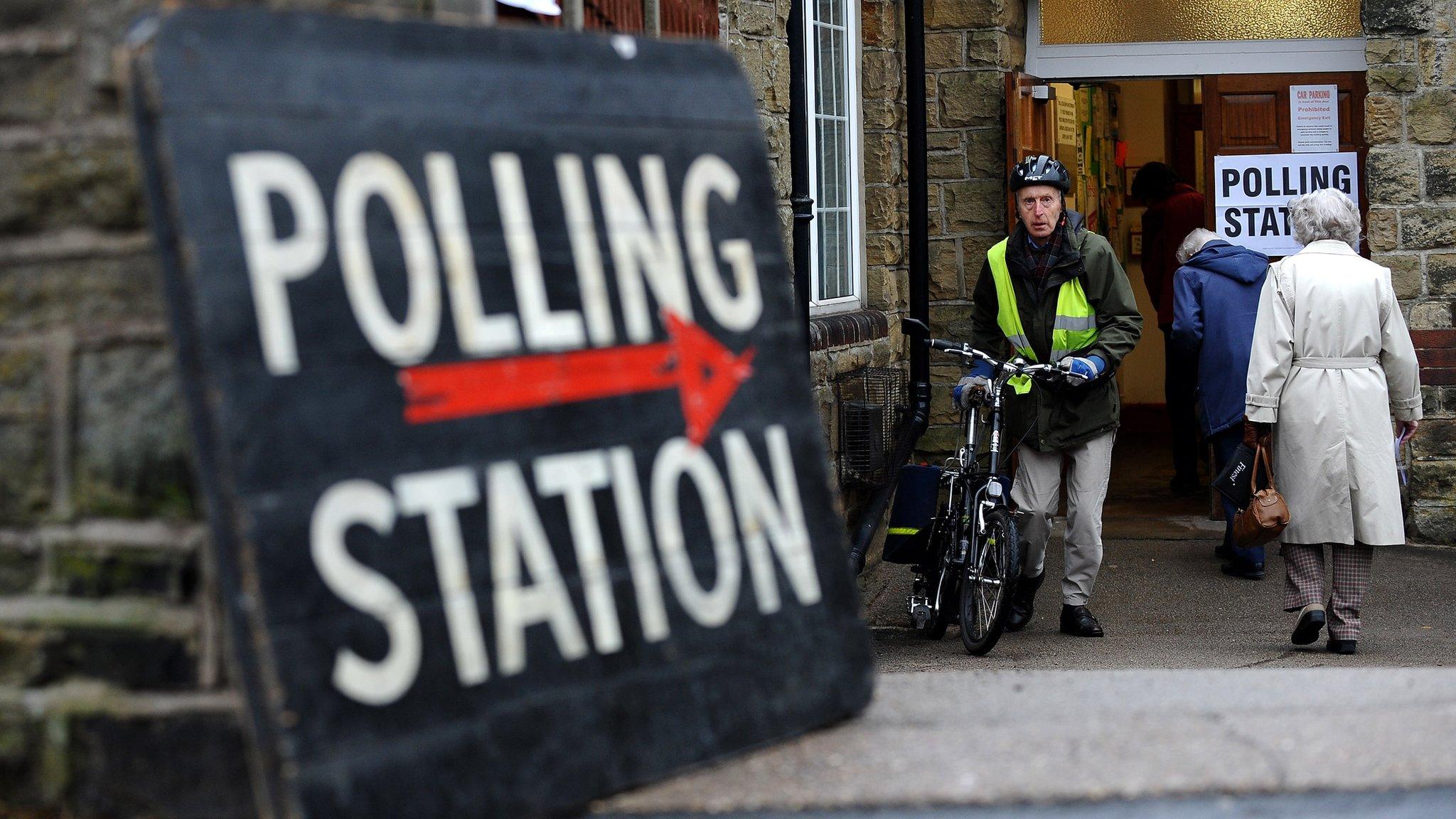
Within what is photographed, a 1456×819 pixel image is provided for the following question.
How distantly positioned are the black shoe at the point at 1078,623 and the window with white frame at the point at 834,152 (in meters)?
1.97

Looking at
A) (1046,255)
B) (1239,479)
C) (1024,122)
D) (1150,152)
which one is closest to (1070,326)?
(1046,255)

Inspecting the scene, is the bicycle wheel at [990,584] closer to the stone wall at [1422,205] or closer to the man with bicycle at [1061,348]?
the man with bicycle at [1061,348]

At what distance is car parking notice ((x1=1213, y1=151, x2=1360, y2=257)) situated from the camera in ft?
29.9

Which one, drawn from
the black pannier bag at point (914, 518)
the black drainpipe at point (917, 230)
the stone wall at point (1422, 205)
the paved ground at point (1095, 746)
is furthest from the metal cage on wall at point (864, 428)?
the paved ground at point (1095, 746)

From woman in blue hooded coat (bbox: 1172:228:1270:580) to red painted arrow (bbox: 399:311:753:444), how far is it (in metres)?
5.64

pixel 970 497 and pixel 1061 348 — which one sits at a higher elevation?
pixel 1061 348

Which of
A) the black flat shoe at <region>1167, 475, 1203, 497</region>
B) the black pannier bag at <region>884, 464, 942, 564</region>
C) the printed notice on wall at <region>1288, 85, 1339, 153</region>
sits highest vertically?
the printed notice on wall at <region>1288, 85, 1339, 153</region>

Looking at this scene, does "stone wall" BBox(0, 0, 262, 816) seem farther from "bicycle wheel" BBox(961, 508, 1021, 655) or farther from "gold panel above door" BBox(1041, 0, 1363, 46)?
"gold panel above door" BBox(1041, 0, 1363, 46)

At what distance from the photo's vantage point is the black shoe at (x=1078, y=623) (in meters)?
6.86

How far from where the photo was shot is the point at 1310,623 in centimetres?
643

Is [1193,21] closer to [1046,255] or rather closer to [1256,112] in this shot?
[1256,112]

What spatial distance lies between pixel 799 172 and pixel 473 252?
4689 mm

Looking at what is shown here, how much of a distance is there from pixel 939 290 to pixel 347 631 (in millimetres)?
7394

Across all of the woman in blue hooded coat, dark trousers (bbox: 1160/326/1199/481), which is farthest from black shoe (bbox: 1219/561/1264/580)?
dark trousers (bbox: 1160/326/1199/481)
